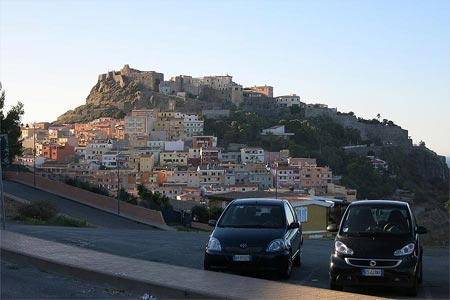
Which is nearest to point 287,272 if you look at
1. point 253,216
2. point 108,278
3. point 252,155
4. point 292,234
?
point 292,234

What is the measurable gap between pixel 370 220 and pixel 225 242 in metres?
2.37

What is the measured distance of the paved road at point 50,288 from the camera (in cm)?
930

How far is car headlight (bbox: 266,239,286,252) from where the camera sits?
1098 centimetres

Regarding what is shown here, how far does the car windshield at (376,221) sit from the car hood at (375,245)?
0.67 ft

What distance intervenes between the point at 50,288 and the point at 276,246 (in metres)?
3.61

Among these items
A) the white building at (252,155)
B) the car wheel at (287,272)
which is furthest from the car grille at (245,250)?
the white building at (252,155)

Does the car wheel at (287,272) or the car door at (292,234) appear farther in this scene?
the car door at (292,234)

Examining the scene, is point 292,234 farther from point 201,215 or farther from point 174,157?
point 174,157

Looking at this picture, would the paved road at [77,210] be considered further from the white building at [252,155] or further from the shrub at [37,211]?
the white building at [252,155]

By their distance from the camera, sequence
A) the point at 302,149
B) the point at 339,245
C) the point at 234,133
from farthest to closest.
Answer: the point at 234,133 → the point at 302,149 → the point at 339,245

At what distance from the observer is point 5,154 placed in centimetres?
1672

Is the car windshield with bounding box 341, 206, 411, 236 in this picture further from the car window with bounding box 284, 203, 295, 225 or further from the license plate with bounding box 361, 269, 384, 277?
the car window with bounding box 284, 203, 295, 225

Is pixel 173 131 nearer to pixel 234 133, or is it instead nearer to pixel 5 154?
pixel 234 133

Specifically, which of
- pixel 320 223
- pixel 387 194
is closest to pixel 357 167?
pixel 387 194
